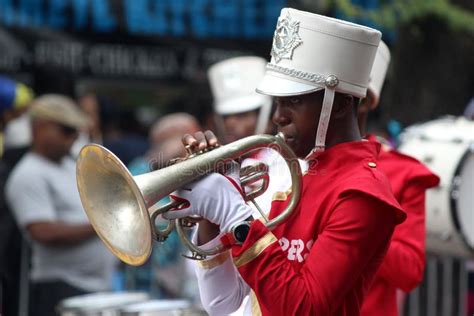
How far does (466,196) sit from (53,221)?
2588 millimetres

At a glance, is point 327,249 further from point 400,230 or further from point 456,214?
point 456,214

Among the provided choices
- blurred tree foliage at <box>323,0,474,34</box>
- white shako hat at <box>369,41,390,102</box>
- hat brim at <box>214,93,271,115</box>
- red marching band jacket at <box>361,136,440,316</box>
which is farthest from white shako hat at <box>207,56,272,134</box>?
blurred tree foliage at <box>323,0,474,34</box>

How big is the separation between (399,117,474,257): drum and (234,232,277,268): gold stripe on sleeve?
258 centimetres

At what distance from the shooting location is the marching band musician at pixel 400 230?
13.5ft

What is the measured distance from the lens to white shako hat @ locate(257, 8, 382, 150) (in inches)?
124

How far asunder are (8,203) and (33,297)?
627mm

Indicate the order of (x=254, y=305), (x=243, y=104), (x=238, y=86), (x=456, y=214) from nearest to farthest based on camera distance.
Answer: (x=254, y=305), (x=456, y=214), (x=243, y=104), (x=238, y=86)

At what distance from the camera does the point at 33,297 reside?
7.10 meters

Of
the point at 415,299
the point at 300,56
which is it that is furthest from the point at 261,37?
the point at 300,56

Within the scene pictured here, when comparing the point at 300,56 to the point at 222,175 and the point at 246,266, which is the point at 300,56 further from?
the point at 246,266

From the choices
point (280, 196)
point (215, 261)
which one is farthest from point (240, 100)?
point (215, 261)

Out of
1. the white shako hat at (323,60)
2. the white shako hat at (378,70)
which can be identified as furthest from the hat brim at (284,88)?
the white shako hat at (378,70)

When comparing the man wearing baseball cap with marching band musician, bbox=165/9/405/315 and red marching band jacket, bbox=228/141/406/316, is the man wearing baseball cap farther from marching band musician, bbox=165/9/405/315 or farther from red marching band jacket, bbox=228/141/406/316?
red marching band jacket, bbox=228/141/406/316

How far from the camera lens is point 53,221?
6.93 metres
